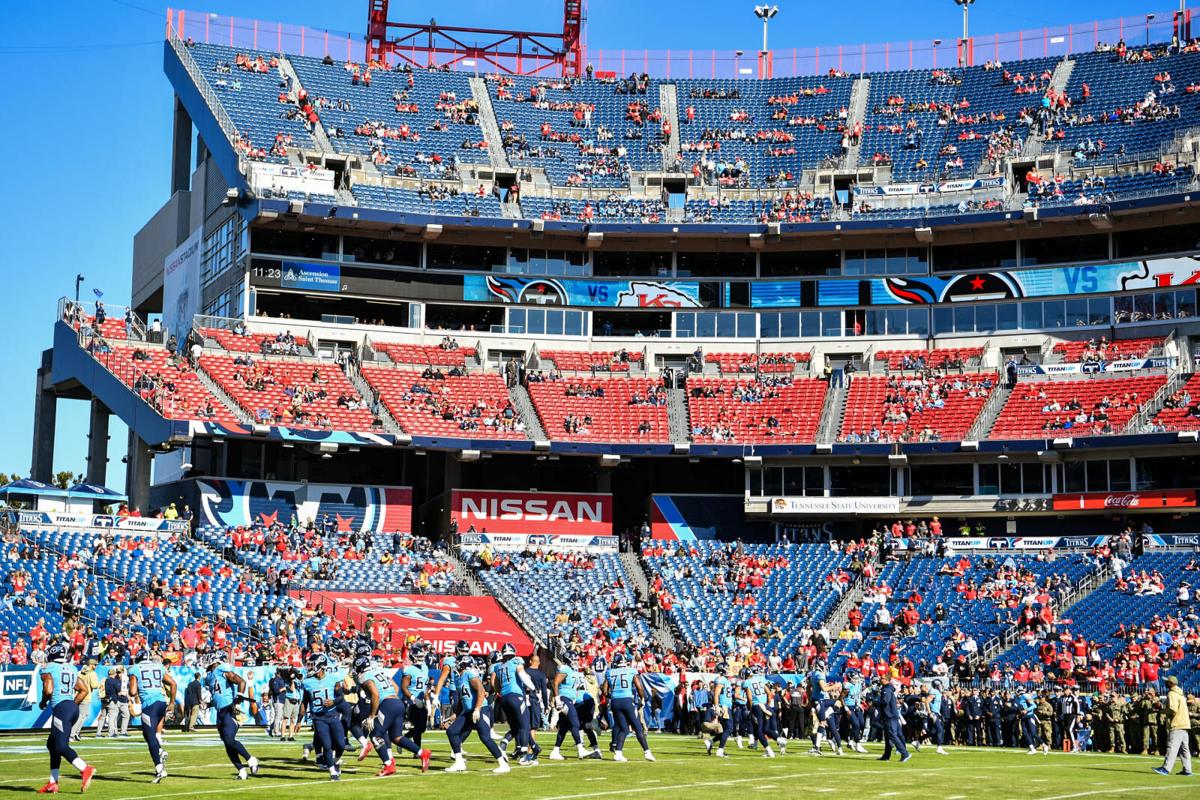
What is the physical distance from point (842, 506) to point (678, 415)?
7897 millimetres

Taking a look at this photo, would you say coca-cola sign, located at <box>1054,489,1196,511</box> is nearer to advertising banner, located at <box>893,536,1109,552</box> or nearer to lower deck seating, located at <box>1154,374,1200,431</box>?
advertising banner, located at <box>893,536,1109,552</box>

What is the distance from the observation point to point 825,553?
5691 cm

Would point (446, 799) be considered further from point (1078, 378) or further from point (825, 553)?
point (1078, 378)

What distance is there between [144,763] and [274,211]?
4042 centimetres

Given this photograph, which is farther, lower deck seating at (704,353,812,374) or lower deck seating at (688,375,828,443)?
lower deck seating at (704,353,812,374)

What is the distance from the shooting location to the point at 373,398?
61.0m

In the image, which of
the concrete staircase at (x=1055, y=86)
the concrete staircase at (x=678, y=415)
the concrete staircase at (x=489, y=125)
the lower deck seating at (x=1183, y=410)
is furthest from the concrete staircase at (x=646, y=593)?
the concrete staircase at (x=1055, y=86)

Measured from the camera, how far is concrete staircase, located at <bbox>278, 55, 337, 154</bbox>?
67688 millimetres

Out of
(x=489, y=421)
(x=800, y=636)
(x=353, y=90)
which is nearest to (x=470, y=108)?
(x=353, y=90)

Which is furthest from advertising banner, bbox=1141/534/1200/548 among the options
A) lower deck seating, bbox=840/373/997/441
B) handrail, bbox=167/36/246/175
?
handrail, bbox=167/36/246/175

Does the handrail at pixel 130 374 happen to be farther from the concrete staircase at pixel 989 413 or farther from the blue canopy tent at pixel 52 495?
the concrete staircase at pixel 989 413

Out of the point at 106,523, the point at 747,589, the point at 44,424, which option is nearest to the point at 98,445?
the point at 44,424

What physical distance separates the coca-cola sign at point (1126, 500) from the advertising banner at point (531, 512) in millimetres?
18101

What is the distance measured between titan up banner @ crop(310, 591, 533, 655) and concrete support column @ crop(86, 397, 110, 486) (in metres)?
22.4
